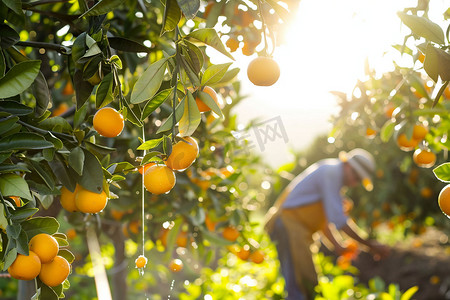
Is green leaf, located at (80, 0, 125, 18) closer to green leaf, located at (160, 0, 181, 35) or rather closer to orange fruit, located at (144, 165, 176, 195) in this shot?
green leaf, located at (160, 0, 181, 35)

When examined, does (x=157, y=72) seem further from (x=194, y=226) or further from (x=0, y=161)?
(x=194, y=226)

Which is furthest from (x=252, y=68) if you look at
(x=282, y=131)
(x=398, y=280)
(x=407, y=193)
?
(x=407, y=193)

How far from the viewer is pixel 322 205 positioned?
3748 millimetres

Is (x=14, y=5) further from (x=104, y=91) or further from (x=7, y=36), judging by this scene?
(x=104, y=91)

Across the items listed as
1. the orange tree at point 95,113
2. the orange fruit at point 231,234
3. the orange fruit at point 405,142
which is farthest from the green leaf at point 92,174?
the orange fruit at point 231,234

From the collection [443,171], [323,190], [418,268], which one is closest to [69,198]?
[443,171]

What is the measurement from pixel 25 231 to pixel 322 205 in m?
3.15

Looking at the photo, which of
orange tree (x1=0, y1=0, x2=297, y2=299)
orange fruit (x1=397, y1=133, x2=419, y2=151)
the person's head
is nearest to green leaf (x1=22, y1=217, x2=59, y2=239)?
orange tree (x1=0, y1=0, x2=297, y2=299)

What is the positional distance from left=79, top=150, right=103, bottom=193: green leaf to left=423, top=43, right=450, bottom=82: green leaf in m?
0.56

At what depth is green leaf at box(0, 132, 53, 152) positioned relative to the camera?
772 mm

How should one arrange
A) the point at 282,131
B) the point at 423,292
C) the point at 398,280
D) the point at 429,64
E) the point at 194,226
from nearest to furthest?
the point at 429,64, the point at 282,131, the point at 194,226, the point at 423,292, the point at 398,280

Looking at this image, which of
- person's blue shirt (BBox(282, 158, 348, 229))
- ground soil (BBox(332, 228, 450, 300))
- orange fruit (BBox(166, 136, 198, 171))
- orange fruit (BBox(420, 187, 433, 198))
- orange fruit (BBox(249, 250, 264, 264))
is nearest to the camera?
orange fruit (BBox(166, 136, 198, 171))

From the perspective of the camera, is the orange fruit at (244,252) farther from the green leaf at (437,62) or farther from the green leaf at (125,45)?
the green leaf at (437,62)

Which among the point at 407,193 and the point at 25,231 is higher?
the point at 25,231
